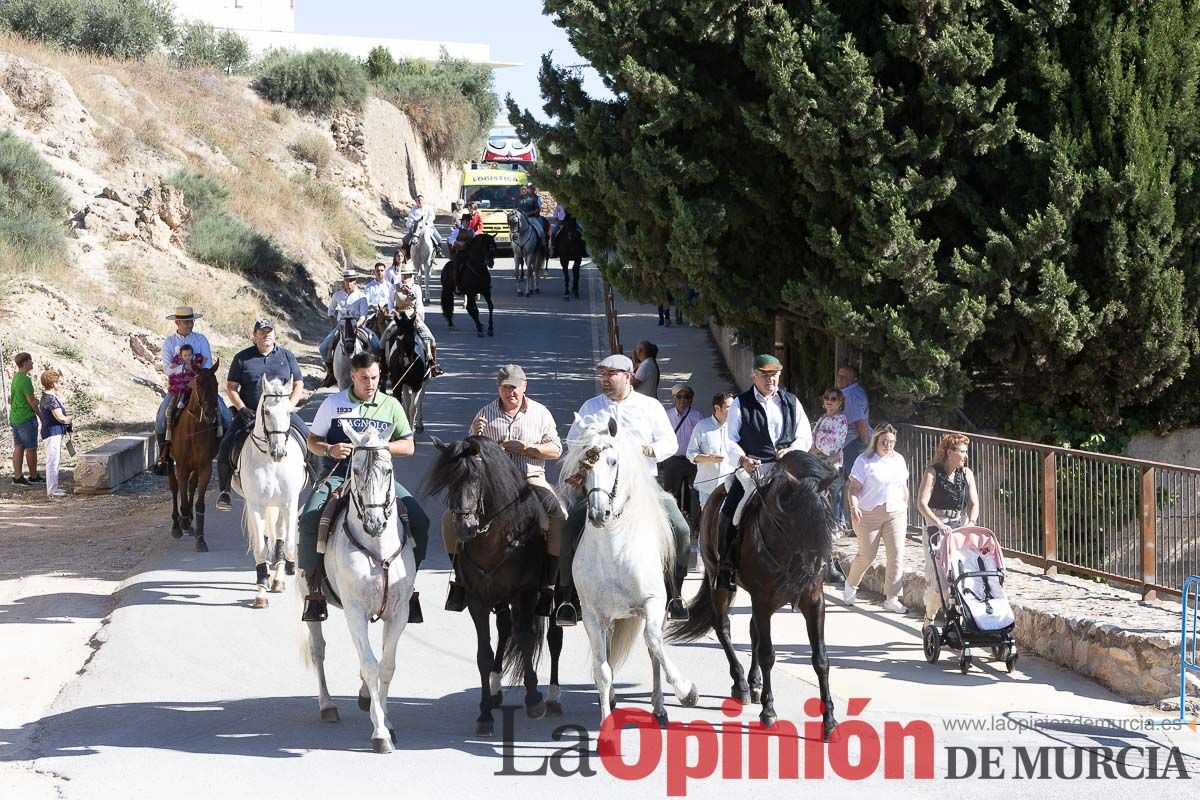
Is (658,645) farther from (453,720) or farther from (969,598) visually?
(969,598)

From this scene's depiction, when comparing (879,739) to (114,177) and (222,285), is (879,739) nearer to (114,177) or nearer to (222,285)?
(222,285)

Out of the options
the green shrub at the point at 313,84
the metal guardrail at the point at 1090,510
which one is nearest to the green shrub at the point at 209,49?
the green shrub at the point at 313,84

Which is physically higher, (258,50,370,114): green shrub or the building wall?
the building wall

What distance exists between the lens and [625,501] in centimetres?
855

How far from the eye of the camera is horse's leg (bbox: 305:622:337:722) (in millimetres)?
9062

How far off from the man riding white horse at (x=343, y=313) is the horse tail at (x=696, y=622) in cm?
1158

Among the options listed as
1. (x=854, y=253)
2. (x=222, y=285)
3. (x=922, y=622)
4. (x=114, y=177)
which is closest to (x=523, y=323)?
(x=222, y=285)

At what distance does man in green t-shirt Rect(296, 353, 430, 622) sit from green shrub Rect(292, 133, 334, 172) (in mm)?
40030

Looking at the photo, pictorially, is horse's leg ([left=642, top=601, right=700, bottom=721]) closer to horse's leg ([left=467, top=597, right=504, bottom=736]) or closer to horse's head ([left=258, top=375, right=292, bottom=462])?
horse's leg ([left=467, top=597, right=504, bottom=736])

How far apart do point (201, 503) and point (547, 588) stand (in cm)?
713

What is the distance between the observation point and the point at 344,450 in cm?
894

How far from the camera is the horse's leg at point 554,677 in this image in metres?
9.28

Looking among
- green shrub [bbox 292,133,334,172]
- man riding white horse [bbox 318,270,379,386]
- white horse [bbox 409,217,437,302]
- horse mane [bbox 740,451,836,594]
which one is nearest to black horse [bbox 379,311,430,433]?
man riding white horse [bbox 318,270,379,386]

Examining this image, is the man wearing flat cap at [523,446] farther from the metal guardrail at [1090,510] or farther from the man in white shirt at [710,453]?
the metal guardrail at [1090,510]
